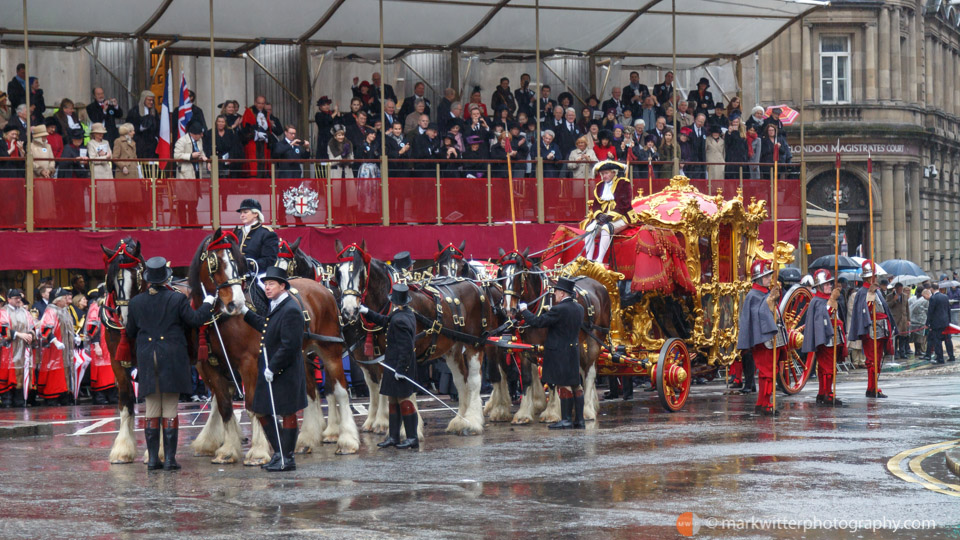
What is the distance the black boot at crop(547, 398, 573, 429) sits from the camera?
612 inches

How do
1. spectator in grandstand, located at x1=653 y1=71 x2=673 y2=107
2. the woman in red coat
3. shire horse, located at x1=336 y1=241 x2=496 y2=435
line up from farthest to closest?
Result: spectator in grandstand, located at x1=653 y1=71 x2=673 y2=107 → the woman in red coat → shire horse, located at x1=336 y1=241 x2=496 y2=435

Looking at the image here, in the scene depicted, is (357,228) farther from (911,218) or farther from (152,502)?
(911,218)

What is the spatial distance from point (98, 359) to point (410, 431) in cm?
869

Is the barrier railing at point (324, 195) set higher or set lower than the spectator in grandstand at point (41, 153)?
lower

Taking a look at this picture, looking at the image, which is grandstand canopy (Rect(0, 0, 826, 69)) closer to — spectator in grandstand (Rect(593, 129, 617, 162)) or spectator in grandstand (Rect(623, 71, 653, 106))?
spectator in grandstand (Rect(623, 71, 653, 106))

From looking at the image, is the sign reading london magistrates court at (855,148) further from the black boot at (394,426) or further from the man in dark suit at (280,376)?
the man in dark suit at (280,376)

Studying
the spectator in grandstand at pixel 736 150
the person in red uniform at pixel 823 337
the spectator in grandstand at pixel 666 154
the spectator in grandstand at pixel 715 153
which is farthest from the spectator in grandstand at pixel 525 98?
the person in red uniform at pixel 823 337

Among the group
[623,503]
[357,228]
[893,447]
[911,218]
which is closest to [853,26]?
[911,218]

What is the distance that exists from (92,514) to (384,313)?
498 centimetres

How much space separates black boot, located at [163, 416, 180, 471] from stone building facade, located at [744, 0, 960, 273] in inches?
1603

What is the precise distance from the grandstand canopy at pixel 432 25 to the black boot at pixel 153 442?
43.6 feet

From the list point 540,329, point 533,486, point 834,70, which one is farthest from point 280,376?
point 834,70

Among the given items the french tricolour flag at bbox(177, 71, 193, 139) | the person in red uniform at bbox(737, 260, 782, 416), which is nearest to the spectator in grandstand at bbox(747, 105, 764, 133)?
the person in red uniform at bbox(737, 260, 782, 416)

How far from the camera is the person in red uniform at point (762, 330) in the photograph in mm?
16984
